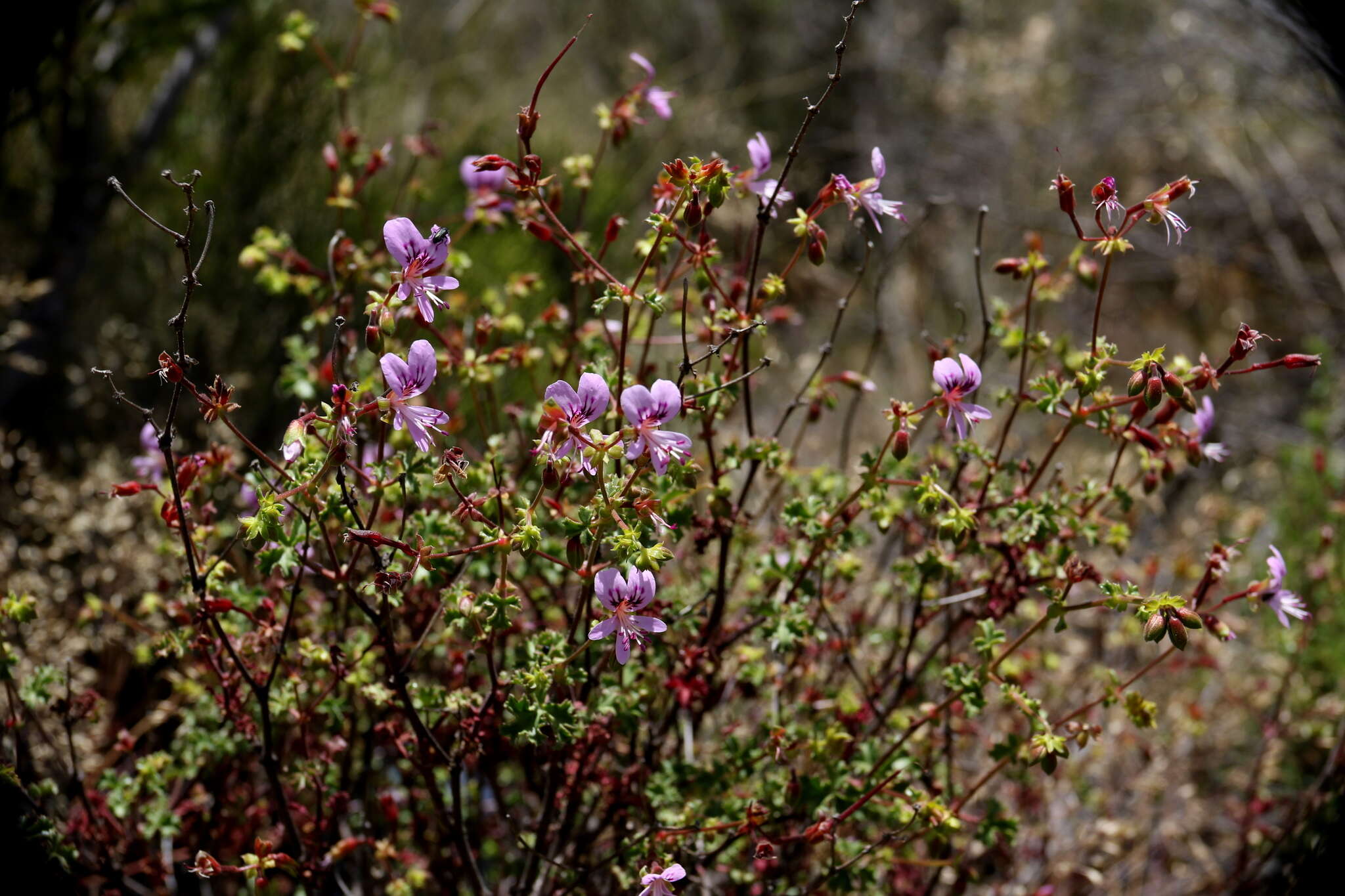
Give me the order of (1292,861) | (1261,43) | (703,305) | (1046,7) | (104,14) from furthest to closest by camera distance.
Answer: (1046,7) → (1261,43) → (104,14) → (1292,861) → (703,305)

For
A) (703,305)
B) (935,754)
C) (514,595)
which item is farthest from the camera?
(935,754)

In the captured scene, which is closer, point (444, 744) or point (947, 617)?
point (444, 744)

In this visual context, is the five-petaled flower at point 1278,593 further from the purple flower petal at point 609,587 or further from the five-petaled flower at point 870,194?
the purple flower petal at point 609,587

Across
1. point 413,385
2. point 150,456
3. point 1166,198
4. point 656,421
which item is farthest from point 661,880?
point 150,456

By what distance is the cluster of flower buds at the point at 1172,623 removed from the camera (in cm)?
→ 128

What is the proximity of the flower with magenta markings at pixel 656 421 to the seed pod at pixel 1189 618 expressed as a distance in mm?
669

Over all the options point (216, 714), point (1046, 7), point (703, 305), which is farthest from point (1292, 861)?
point (1046, 7)

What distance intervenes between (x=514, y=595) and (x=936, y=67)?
23.9ft

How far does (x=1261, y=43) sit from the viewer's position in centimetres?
502

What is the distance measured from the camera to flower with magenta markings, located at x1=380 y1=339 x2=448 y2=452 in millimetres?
1246

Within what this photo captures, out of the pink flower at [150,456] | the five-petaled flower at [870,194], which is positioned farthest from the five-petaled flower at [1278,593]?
the pink flower at [150,456]

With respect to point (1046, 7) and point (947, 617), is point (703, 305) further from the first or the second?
point (1046, 7)

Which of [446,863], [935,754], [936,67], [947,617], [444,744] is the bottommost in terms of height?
A: [935,754]

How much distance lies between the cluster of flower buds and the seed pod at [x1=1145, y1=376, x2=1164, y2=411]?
0.89 feet
